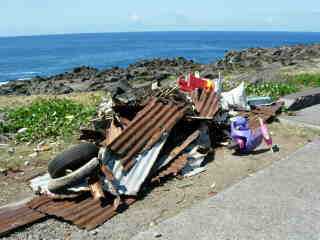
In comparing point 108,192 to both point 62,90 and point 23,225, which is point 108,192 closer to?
point 23,225

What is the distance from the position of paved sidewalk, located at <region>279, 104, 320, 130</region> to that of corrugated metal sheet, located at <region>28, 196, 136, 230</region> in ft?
17.0

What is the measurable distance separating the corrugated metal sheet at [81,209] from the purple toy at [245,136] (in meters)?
2.63

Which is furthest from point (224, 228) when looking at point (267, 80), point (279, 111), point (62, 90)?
point (62, 90)

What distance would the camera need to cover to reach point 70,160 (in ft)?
18.3

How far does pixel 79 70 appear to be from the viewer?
103 ft

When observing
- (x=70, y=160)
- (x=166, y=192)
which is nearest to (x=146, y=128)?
(x=166, y=192)

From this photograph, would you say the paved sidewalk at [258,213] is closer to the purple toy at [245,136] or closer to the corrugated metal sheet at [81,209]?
the corrugated metal sheet at [81,209]

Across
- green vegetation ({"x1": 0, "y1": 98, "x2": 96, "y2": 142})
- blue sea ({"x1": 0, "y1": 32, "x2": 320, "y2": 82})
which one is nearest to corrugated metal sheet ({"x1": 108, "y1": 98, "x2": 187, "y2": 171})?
green vegetation ({"x1": 0, "y1": 98, "x2": 96, "y2": 142})

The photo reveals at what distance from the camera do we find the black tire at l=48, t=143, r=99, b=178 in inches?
217

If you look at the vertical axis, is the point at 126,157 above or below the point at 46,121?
above

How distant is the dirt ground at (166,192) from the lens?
4.49 metres

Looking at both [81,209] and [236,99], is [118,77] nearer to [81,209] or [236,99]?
[236,99]

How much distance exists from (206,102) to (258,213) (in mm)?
3695

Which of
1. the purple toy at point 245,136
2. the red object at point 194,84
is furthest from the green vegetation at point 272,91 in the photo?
the purple toy at point 245,136
